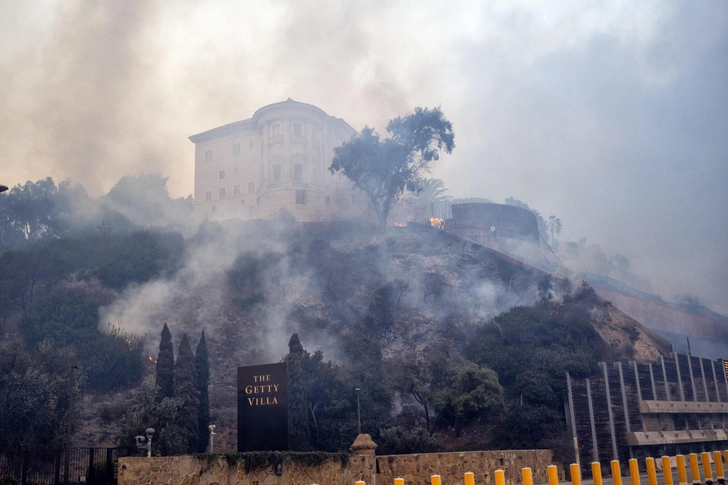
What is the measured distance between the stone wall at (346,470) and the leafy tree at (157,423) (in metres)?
13.7

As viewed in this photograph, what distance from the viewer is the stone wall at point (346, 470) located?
18844mm

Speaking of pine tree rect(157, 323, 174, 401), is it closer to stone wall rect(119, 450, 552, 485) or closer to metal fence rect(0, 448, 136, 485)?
metal fence rect(0, 448, 136, 485)

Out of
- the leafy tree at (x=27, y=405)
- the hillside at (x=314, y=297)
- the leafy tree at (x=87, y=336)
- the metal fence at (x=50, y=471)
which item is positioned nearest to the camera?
the metal fence at (x=50, y=471)

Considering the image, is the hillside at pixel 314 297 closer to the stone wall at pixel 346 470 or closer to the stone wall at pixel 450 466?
the stone wall at pixel 450 466

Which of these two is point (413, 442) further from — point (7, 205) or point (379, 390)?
point (7, 205)

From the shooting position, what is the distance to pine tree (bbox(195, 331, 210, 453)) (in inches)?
1439

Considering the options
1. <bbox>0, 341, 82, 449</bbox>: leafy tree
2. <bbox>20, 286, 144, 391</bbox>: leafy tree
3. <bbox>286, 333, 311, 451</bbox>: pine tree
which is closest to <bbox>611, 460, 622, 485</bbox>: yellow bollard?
<bbox>286, 333, 311, 451</bbox>: pine tree

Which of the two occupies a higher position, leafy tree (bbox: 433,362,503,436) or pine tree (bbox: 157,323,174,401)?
pine tree (bbox: 157,323,174,401)

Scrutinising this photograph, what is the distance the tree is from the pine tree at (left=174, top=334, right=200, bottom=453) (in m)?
35.0

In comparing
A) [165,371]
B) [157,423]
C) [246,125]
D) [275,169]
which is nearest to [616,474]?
[157,423]

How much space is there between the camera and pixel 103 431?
3841 centimetres

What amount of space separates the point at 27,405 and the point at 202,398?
9.17 meters

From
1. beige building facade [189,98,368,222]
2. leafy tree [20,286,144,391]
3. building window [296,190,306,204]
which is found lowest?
leafy tree [20,286,144,391]

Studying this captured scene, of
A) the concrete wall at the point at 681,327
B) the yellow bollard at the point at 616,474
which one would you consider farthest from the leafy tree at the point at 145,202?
the yellow bollard at the point at 616,474
